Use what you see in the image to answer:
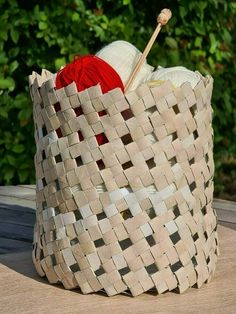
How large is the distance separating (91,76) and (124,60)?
164 mm

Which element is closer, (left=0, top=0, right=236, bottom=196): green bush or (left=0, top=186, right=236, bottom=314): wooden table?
(left=0, top=186, right=236, bottom=314): wooden table

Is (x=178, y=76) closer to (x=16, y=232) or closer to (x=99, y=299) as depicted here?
(x=99, y=299)

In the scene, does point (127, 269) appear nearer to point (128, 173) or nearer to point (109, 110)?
point (128, 173)

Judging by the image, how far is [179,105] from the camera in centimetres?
162

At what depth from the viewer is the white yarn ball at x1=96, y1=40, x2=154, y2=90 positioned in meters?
1.77

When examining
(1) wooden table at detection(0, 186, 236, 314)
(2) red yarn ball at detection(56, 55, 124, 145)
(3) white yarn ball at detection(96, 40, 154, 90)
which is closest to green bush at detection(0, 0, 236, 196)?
(1) wooden table at detection(0, 186, 236, 314)

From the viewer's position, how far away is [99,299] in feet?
5.33

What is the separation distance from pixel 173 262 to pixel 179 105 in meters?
0.29

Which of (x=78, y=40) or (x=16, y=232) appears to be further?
(x=78, y=40)

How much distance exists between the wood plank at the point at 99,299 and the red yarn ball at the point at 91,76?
289 mm

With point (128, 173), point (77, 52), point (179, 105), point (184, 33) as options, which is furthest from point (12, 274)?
point (184, 33)

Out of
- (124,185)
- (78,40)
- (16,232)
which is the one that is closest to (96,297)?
(124,185)

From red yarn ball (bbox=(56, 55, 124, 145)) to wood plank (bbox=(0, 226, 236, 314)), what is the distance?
0.95 feet

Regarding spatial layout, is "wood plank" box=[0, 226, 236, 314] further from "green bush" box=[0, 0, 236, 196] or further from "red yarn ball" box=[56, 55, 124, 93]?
"green bush" box=[0, 0, 236, 196]
